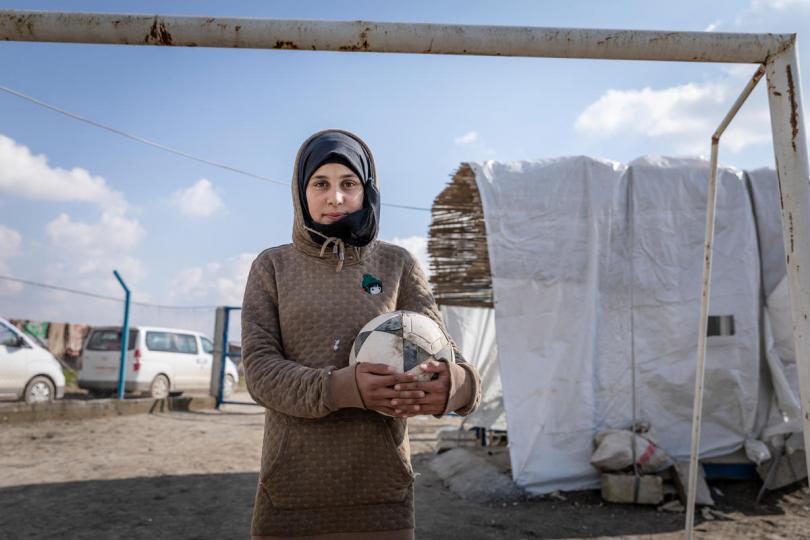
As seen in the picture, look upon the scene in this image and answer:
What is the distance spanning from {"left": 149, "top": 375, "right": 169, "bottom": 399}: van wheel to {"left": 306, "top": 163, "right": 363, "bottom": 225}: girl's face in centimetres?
1271

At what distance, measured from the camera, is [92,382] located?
12.9m

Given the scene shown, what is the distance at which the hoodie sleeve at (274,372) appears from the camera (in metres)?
1.57

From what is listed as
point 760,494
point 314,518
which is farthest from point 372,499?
point 760,494

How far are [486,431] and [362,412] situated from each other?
298 inches

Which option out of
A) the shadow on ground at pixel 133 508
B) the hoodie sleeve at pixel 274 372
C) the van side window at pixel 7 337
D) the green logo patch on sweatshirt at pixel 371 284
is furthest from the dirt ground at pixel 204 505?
the green logo patch on sweatshirt at pixel 371 284

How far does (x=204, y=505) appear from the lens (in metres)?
5.57

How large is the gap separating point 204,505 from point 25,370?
21.5ft

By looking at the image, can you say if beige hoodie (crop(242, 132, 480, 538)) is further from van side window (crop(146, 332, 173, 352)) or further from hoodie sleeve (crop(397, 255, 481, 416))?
van side window (crop(146, 332, 173, 352))

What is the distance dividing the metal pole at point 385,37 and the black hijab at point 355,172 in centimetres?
47

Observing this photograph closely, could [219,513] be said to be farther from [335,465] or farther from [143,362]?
[143,362]

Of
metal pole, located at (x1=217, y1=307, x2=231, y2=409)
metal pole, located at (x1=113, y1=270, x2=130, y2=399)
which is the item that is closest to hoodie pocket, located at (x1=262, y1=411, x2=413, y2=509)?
metal pole, located at (x1=113, y1=270, x2=130, y2=399)

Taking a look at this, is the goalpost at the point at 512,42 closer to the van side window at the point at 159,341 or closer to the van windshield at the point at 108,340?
the van windshield at the point at 108,340

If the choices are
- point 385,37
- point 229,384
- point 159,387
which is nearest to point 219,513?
point 385,37

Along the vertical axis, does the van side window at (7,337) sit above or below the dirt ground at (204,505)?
above
